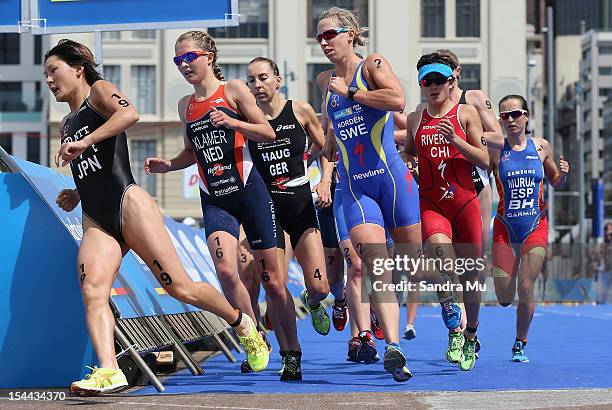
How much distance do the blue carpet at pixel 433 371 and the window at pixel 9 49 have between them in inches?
2316

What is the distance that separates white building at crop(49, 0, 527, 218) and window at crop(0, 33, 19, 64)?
988 cm

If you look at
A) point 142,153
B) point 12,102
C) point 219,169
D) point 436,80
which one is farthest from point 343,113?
point 12,102

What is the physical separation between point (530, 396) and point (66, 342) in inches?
117

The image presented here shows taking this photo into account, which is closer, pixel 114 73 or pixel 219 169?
pixel 219 169

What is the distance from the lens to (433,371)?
35.4 ft

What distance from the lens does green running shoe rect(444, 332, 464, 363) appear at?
35.8 feet

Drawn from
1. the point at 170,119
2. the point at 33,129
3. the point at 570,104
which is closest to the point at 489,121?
the point at 170,119

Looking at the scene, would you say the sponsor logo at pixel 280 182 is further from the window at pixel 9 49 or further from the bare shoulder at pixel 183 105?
the window at pixel 9 49

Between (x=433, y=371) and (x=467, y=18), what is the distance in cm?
5487

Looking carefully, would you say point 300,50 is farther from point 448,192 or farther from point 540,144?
point 448,192

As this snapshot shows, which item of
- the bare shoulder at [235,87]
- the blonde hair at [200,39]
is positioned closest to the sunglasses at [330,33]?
the bare shoulder at [235,87]

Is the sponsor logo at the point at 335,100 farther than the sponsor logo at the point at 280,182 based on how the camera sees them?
No

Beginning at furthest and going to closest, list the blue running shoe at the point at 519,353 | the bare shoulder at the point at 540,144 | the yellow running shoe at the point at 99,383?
1. the bare shoulder at the point at 540,144
2. the blue running shoe at the point at 519,353
3. the yellow running shoe at the point at 99,383

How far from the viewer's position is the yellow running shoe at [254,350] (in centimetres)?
908
